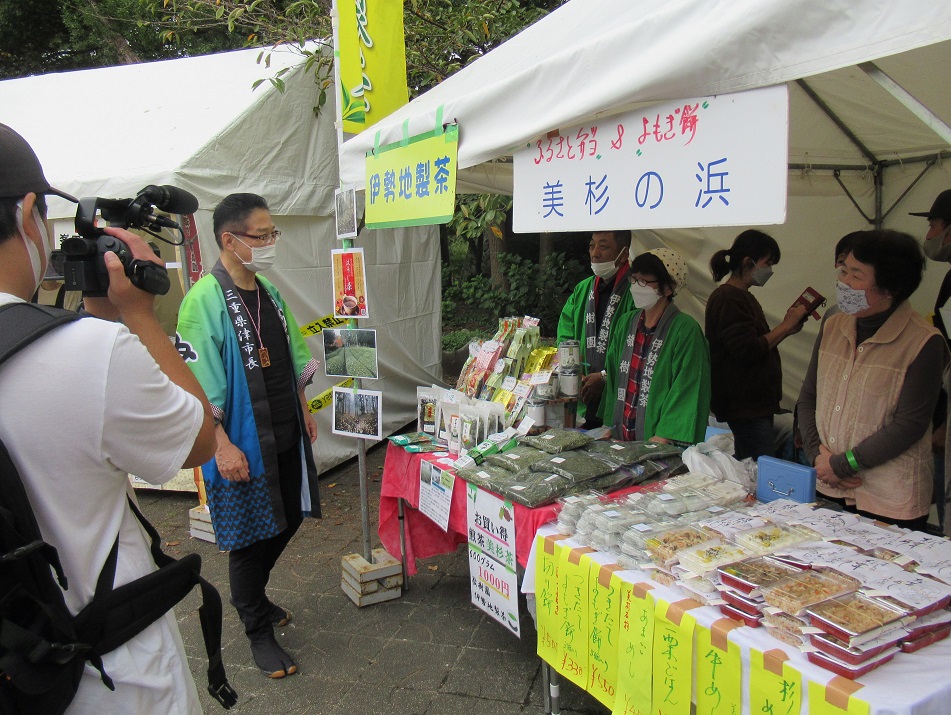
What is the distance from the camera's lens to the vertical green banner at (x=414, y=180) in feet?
8.46

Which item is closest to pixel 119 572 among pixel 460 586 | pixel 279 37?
pixel 460 586

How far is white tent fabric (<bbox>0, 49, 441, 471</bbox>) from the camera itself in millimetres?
4770

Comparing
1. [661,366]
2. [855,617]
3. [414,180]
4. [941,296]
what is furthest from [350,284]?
[941,296]

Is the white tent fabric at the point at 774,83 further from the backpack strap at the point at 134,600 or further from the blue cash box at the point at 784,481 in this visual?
the backpack strap at the point at 134,600

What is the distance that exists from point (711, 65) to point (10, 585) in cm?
185

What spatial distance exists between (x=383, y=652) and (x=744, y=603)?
2047 millimetres

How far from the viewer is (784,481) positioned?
7.65 ft

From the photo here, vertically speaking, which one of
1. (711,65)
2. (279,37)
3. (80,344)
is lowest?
(80,344)

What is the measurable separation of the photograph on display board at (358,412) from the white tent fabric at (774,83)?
3.58ft

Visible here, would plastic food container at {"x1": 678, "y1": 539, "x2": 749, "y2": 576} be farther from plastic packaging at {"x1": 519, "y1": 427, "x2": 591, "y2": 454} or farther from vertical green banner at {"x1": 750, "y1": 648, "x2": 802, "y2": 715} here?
plastic packaging at {"x1": 519, "y1": 427, "x2": 591, "y2": 454}

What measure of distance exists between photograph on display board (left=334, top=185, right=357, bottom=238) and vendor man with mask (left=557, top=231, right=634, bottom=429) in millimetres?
1237

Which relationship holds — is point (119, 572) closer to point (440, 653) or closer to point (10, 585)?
point (10, 585)

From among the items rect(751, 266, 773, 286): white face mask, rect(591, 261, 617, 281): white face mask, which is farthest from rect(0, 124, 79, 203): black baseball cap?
rect(751, 266, 773, 286): white face mask

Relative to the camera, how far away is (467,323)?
40.0ft
